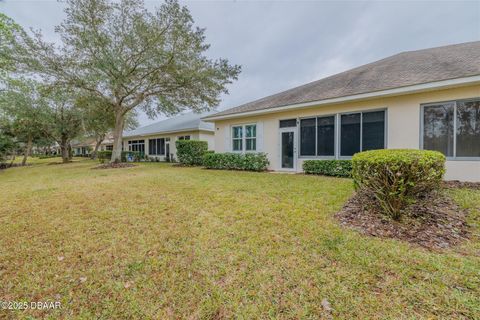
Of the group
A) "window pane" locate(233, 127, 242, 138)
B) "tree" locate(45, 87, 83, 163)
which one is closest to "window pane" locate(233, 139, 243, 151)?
"window pane" locate(233, 127, 242, 138)

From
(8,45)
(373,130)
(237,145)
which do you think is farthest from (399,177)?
(8,45)

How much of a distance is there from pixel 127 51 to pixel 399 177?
14576mm

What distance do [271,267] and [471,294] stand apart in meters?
1.97

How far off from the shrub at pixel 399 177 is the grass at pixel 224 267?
890 millimetres

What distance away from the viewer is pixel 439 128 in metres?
6.92

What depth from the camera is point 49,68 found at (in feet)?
41.0

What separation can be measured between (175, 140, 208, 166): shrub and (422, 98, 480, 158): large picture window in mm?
11566

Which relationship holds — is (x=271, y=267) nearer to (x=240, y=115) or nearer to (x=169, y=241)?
(x=169, y=241)

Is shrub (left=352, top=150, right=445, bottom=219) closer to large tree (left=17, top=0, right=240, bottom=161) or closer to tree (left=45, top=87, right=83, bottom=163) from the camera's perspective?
large tree (left=17, top=0, right=240, bottom=161)

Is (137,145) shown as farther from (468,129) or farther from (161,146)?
(468,129)

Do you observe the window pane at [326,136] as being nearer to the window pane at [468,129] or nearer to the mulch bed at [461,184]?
the mulch bed at [461,184]

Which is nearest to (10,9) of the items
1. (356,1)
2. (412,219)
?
(356,1)

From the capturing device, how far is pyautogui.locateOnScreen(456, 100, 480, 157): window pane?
641cm

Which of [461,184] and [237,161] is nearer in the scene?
[461,184]
